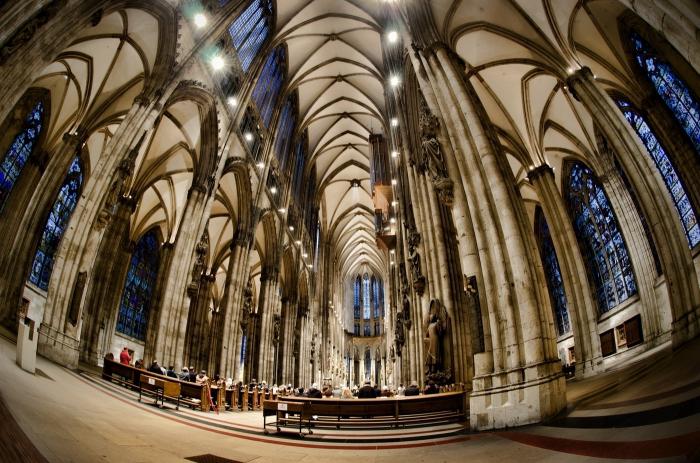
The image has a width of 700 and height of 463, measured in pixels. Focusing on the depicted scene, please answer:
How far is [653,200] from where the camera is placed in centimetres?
905

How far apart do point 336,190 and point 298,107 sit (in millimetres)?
11423

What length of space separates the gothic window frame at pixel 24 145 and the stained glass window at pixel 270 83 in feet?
27.9

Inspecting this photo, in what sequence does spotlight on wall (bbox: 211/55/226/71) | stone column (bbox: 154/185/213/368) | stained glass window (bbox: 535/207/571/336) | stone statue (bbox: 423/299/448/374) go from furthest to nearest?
stained glass window (bbox: 535/207/571/336) → spotlight on wall (bbox: 211/55/226/71) → stone column (bbox: 154/185/213/368) → stone statue (bbox: 423/299/448/374)

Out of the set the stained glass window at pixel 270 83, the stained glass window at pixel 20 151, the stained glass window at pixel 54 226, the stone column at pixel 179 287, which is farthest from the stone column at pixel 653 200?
the stained glass window at pixel 54 226

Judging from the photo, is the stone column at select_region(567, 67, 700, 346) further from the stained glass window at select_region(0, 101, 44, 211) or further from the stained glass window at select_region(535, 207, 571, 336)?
the stained glass window at select_region(0, 101, 44, 211)

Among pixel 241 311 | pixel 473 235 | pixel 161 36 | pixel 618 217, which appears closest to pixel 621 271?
pixel 618 217

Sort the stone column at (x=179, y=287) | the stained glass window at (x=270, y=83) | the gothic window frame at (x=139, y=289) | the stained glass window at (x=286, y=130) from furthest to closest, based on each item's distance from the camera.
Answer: the stained glass window at (x=286, y=130) → the gothic window frame at (x=139, y=289) → the stained glass window at (x=270, y=83) → the stone column at (x=179, y=287)

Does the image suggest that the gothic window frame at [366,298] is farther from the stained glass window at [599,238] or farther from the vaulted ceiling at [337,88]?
the stained glass window at [599,238]

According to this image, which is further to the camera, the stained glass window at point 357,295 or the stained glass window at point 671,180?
the stained glass window at point 357,295

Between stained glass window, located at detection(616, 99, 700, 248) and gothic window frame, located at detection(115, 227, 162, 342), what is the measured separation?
72.1 feet

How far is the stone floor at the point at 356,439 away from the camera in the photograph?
228 cm

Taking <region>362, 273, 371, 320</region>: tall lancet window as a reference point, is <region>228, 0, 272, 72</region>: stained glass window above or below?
above

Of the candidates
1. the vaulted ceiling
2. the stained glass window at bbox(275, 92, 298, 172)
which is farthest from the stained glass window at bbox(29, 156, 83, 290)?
the vaulted ceiling

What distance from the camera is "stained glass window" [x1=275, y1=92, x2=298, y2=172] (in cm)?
2177
